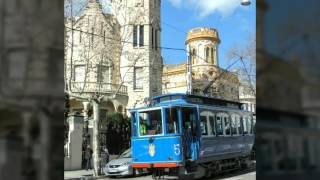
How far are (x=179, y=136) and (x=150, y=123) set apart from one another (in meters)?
1.34

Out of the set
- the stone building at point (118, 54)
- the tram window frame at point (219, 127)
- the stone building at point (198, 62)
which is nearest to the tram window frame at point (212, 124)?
the tram window frame at point (219, 127)

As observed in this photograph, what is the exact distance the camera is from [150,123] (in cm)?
1781

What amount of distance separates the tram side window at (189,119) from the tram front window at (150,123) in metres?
0.85

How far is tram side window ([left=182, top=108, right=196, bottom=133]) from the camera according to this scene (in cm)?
1738

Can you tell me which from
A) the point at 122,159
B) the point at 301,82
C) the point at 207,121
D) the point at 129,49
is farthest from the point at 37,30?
the point at 129,49

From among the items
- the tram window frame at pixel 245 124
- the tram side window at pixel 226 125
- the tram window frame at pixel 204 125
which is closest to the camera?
the tram window frame at pixel 204 125

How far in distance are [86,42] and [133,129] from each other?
10.6 m

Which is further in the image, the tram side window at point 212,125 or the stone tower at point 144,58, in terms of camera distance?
the stone tower at point 144,58

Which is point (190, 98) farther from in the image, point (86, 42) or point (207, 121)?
point (86, 42)

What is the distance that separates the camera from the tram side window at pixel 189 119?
17.4m

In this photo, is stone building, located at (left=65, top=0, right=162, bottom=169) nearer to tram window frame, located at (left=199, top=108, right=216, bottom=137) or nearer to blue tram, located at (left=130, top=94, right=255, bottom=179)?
blue tram, located at (left=130, top=94, right=255, bottom=179)

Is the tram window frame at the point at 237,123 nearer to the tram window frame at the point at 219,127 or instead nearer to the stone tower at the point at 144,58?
the tram window frame at the point at 219,127

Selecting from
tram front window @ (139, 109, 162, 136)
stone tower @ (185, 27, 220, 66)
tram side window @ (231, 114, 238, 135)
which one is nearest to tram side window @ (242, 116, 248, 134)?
tram side window @ (231, 114, 238, 135)

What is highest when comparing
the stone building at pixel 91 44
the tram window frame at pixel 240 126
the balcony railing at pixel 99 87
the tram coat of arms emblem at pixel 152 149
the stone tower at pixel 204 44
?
the stone tower at pixel 204 44
